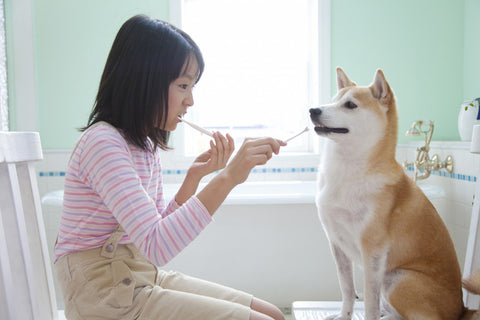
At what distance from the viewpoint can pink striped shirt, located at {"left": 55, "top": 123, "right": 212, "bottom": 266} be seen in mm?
737

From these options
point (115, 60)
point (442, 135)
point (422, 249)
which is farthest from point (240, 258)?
point (442, 135)

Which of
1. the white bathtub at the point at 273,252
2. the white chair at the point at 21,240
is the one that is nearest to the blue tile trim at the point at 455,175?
the white bathtub at the point at 273,252

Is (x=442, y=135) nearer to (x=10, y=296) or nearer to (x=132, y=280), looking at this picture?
(x=132, y=280)

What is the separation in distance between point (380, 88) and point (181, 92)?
0.53 m

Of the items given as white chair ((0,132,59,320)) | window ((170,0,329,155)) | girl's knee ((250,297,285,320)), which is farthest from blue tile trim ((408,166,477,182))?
white chair ((0,132,59,320))

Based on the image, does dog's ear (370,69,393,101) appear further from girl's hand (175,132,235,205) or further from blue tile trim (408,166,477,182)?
blue tile trim (408,166,477,182)

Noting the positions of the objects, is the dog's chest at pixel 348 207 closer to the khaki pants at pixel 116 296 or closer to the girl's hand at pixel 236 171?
the girl's hand at pixel 236 171

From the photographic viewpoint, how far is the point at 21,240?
78cm

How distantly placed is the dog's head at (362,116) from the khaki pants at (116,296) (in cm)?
51

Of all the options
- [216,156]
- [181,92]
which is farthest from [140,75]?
[216,156]

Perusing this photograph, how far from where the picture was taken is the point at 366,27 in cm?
257

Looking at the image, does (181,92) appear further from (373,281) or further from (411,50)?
(411,50)

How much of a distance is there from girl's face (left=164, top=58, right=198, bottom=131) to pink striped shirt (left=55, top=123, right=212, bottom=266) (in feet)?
0.53

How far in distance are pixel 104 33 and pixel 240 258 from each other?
1.82m
